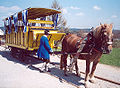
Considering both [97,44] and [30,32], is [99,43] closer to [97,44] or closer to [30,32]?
[97,44]

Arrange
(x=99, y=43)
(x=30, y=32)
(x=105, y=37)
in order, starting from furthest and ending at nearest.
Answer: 1. (x=30, y=32)
2. (x=99, y=43)
3. (x=105, y=37)

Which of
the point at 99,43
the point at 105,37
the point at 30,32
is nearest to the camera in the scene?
the point at 105,37

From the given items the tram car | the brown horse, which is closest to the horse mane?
the brown horse

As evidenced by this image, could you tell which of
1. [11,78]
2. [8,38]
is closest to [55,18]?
[8,38]

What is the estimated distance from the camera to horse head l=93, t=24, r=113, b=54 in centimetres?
349

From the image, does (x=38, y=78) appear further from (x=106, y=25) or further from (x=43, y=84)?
(x=106, y=25)

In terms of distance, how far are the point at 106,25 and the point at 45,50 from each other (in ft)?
10.5

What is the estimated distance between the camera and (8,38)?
9.94 m

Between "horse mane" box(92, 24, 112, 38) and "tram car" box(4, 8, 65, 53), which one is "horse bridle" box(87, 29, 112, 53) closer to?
"horse mane" box(92, 24, 112, 38)

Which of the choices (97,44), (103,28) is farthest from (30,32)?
(103,28)

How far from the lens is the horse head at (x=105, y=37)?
349 cm

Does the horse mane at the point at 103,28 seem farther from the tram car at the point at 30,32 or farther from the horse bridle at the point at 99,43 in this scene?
the tram car at the point at 30,32

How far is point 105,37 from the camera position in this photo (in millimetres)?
3537

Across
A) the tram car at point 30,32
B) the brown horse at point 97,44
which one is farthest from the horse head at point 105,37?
the tram car at point 30,32
